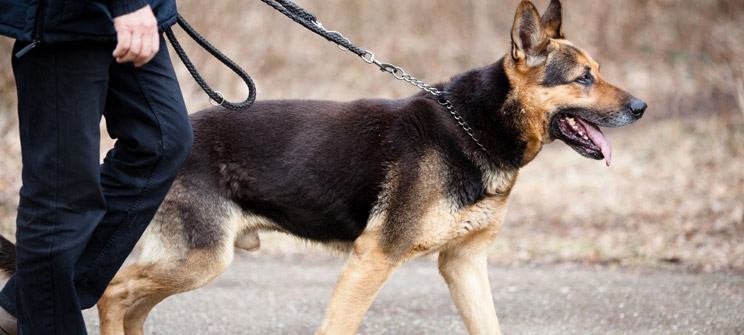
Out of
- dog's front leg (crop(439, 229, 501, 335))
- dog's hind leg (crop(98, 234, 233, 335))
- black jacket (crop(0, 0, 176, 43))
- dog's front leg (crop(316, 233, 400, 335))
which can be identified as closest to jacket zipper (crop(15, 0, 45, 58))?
black jacket (crop(0, 0, 176, 43))

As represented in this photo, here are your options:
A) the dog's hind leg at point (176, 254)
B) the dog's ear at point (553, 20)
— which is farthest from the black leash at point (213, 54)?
the dog's ear at point (553, 20)

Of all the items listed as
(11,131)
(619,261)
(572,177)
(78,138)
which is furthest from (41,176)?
(572,177)

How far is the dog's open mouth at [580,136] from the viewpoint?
13.8 ft

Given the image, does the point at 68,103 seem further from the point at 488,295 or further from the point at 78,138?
the point at 488,295

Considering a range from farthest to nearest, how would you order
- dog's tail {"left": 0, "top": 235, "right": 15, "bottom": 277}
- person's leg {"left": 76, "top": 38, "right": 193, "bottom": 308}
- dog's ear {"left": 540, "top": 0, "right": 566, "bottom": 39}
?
dog's ear {"left": 540, "top": 0, "right": 566, "bottom": 39} → dog's tail {"left": 0, "top": 235, "right": 15, "bottom": 277} → person's leg {"left": 76, "top": 38, "right": 193, "bottom": 308}

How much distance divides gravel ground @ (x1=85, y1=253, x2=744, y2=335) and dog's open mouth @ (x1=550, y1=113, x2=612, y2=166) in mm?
1258

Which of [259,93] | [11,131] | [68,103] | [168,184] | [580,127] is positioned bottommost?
[11,131]

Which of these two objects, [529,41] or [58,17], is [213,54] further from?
[529,41]

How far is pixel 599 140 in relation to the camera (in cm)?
421

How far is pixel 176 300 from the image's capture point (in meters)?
5.57

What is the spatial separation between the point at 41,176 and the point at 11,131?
7.32 metres

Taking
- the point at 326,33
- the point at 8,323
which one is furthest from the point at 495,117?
the point at 8,323

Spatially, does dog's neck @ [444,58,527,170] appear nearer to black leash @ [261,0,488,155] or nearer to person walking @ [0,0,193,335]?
black leash @ [261,0,488,155]

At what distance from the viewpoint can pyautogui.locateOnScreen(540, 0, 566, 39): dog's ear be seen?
4656 mm
